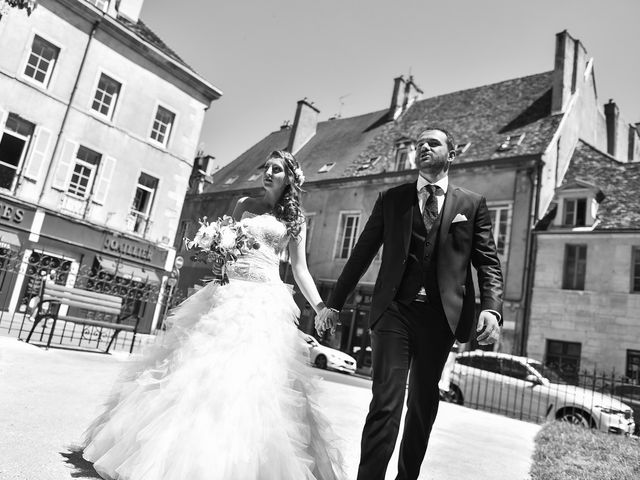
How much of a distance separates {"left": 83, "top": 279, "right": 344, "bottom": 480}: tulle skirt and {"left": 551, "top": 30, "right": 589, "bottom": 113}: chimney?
22466 mm

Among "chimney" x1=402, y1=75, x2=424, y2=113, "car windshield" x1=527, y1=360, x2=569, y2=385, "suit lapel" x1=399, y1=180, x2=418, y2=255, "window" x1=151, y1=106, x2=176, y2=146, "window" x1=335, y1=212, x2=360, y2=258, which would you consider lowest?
"car windshield" x1=527, y1=360, x2=569, y2=385

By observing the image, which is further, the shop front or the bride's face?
the shop front

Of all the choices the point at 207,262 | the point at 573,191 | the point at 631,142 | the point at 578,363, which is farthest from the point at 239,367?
the point at 631,142

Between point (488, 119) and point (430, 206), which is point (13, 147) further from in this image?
point (488, 119)

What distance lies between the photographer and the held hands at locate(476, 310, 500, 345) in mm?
2826

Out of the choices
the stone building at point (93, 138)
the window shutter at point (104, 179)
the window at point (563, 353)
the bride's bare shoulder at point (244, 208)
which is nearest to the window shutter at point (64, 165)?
the stone building at point (93, 138)

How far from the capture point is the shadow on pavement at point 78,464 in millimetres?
2740

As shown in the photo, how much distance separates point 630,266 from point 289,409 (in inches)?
713

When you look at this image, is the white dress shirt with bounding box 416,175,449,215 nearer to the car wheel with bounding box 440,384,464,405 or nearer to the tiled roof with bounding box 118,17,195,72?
the car wheel with bounding box 440,384,464,405

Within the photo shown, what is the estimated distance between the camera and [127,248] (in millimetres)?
20500

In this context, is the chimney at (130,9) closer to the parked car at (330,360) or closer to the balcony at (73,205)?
the balcony at (73,205)

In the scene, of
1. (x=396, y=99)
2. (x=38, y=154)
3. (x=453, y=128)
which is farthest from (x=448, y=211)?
(x=396, y=99)

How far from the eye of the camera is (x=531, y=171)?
20031 mm

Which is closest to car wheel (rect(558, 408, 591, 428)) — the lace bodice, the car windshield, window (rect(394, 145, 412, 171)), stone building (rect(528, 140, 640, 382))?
the car windshield
